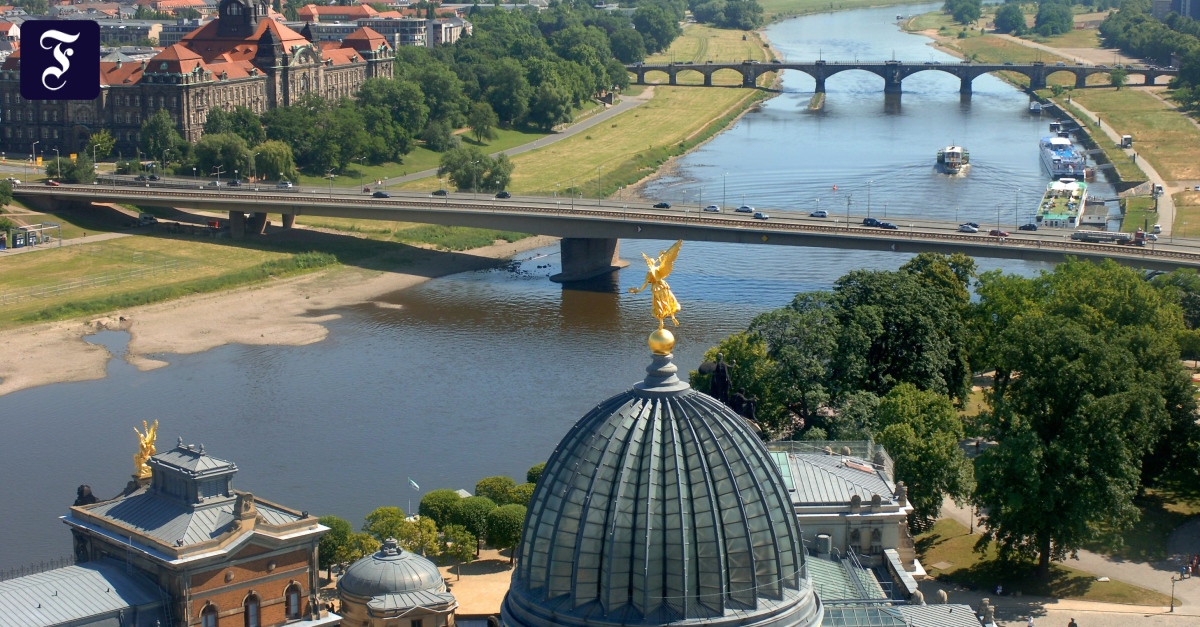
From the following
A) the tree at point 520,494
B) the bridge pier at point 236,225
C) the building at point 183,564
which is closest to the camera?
the building at point 183,564

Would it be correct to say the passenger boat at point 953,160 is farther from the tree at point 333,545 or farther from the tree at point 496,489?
the tree at point 333,545

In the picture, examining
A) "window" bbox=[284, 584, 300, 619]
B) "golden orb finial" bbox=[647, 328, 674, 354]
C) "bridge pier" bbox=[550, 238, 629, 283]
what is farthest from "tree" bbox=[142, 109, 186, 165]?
"golden orb finial" bbox=[647, 328, 674, 354]

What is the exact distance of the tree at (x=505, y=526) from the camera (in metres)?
70.9

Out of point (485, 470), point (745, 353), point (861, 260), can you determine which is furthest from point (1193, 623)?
point (861, 260)

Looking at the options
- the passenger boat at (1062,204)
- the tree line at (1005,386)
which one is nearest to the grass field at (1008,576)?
the tree line at (1005,386)

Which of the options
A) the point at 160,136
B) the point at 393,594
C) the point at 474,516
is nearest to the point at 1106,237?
the point at 474,516

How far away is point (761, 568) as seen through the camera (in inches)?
1487

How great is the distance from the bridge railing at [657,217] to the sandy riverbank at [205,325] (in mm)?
6273

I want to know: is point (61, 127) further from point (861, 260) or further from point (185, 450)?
point (185, 450)

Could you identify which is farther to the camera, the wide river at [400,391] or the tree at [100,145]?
the tree at [100,145]

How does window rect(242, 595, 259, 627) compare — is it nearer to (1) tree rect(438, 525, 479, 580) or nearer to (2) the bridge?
(1) tree rect(438, 525, 479, 580)

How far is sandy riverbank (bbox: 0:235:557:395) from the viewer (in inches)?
4321

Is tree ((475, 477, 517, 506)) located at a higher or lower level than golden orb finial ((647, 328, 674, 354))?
lower

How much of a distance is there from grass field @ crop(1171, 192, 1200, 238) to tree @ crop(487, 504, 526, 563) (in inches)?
3529
